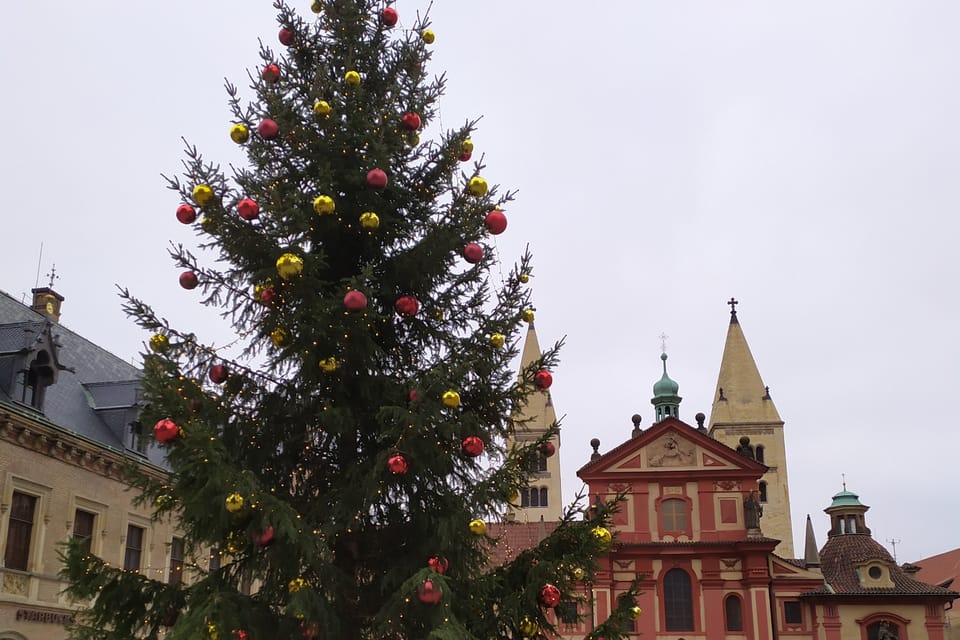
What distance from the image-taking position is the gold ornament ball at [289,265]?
1019 cm

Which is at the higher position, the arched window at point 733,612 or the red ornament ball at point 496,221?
the red ornament ball at point 496,221

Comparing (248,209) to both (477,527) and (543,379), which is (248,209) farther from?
(477,527)

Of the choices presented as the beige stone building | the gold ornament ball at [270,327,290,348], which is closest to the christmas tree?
the gold ornament ball at [270,327,290,348]

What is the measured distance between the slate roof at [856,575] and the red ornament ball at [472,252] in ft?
105

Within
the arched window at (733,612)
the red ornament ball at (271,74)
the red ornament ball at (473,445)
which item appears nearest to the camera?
the red ornament ball at (473,445)

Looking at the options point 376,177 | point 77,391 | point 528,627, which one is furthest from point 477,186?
point 77,391

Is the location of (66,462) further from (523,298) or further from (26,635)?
(523,298)

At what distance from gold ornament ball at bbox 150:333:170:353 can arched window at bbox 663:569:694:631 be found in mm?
31517

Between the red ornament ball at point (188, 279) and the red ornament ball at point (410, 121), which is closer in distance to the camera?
the red ornament ball at point (188, 279)

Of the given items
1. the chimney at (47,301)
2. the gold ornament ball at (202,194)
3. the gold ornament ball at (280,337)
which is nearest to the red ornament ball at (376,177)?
the gold ornament ball at (202,194)

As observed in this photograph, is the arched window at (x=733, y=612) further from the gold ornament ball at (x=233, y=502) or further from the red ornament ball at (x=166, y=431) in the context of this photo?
the red ornament ball at (x=166, y=431)

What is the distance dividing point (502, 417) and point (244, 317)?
330 centimetres

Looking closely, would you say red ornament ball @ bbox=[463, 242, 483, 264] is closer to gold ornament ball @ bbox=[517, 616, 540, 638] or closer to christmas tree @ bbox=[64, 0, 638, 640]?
christmas tree @ bbox=[64, 0, 638, 640]

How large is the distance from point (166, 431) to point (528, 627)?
430cm
